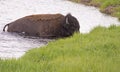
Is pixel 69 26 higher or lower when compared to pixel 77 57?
lower

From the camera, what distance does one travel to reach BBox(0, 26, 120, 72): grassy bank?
867 cm

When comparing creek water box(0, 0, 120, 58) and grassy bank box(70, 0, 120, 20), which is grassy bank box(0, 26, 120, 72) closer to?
creek water box(0, 0, 120, 58)

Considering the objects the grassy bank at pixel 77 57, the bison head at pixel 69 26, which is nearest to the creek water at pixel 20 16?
the bison head at pixel 69 26

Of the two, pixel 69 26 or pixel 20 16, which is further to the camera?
pixel 20 16

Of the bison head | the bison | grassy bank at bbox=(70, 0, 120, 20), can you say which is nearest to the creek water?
grassy bank at bbox=(70, 0, 120, 20)

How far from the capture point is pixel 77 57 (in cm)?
1025

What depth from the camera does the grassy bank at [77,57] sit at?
8672 mm

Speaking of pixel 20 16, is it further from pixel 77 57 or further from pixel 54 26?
pixel 77 57

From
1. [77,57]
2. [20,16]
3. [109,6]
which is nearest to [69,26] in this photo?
[77,57]

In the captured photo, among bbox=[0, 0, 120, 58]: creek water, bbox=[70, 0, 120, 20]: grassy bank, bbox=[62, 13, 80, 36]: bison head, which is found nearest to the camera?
bbox=[0, 0, 120, 58]: creek water

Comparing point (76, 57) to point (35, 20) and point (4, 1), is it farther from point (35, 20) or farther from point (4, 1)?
point (4, 1)

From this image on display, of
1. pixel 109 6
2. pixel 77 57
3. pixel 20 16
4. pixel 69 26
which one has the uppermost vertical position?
pixel 77 57

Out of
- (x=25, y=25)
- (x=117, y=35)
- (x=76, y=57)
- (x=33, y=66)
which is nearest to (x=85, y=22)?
(x=25, y=25)

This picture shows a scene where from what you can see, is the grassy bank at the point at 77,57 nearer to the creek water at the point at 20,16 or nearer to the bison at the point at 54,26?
the creek water at the point at 20,16
